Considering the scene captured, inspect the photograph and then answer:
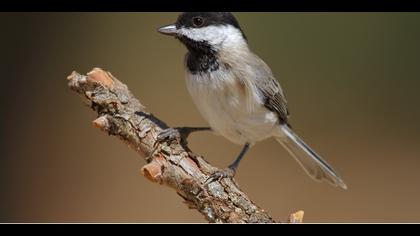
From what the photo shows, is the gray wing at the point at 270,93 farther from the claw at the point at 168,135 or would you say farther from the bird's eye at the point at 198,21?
the claw at the point at 168,135

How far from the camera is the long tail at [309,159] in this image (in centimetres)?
303

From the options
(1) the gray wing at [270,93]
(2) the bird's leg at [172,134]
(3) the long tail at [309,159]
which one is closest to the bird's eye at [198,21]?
(1) the gray wing at [270,93]

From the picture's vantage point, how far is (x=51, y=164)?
5.03 meters

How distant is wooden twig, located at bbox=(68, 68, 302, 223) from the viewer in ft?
7.18

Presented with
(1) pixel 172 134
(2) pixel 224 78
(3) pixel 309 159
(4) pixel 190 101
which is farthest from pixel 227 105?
(4) pixel 190 101

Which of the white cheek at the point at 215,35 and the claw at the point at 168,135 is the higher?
the white cheek at the point at 215,35

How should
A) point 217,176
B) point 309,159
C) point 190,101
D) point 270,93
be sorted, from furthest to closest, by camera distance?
point 190,101 < point 309,159 < point 270,93 < point 217,176

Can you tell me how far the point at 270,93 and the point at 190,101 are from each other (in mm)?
2476

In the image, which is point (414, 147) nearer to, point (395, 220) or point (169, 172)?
point (395, 220)

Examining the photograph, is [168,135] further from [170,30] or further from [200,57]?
[170,30]

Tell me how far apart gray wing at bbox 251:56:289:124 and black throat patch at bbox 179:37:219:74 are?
25cm

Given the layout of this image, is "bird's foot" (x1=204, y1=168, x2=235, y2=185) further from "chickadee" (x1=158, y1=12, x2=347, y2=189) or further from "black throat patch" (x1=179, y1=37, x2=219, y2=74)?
"black throat patch" (x1=179, y1=37, x2=219, y2=74)

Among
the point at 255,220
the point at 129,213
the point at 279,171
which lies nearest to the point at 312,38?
the point at 279,171

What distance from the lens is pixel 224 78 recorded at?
2547mm
